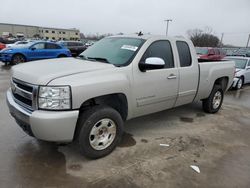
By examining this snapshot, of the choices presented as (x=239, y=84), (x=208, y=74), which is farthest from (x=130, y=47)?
(x=239, y=84)

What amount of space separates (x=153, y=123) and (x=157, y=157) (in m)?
1.42

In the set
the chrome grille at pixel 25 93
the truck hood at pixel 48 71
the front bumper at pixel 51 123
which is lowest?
the front bumper at pixel 51 123

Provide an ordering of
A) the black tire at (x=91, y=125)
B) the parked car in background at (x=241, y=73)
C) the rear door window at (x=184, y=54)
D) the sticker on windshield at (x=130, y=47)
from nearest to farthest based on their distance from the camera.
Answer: the black tire at (x=91, y=125)
the sticker on windshield at (x=130, y=47)
the rear door window at (x=184, y=54)
the parked car in background at (x=241, y=73)

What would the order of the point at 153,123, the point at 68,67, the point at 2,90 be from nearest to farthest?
the point at 68,67, the point at 153,123, the point at 2,90

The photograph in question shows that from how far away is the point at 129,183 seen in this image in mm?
2664

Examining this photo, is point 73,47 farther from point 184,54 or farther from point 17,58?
point 184,54

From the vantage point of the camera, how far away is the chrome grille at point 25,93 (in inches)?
104

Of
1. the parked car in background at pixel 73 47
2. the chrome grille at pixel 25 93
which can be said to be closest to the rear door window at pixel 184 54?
the chrome grille at pixel 25 93

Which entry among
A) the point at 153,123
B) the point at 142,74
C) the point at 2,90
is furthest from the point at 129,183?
the point at 2,90

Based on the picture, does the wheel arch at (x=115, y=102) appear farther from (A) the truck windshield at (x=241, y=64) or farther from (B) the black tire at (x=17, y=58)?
(B) the black tire at (x=17, y=58)

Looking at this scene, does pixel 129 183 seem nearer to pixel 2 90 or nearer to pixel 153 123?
pixel 153 123

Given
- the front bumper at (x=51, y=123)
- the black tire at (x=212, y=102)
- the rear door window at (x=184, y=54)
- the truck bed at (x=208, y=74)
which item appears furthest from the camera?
the black tire at (x=212, y=102)

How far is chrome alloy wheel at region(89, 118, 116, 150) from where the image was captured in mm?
3042

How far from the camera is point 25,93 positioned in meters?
2.81
